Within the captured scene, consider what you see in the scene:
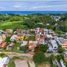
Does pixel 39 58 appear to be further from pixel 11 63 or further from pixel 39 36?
pixel 39 36

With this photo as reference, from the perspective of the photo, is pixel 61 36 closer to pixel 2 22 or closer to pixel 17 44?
pixel 17 44

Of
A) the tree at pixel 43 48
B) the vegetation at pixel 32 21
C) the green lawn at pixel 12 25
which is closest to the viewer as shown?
the tree at pixel 43 48

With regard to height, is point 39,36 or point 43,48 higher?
point 39,36

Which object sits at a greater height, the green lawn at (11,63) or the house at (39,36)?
the house at (39,36)

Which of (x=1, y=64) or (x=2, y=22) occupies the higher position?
(x=2, y=22)

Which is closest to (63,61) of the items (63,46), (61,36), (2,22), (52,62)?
(52,62)

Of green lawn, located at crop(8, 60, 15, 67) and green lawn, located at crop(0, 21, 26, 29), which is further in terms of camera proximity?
green lawn, located at crop(0, 21, 26, 29)

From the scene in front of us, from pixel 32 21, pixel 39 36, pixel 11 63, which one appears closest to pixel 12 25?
pixel 32 21

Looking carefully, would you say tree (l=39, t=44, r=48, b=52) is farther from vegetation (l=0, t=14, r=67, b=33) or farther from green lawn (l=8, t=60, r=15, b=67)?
vegetation (l=0, t=14, r=67, b=33)

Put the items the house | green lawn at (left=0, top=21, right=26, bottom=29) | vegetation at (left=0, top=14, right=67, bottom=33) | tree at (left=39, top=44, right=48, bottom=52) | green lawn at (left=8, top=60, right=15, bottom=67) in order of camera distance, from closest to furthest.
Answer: green lawn at (left=8, top=60, right=15, bottom=67) < tree at (left=39, top=44, right=48, bottom=52) < the house < green lawn at (left=0, top=21, right=26, bottom=29) < vegetation at (left=0, top=14, right=67, bottom=33)

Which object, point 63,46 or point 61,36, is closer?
point 63,46

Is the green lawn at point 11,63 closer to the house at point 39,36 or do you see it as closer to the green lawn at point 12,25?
the house at point 39,36
